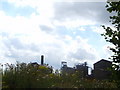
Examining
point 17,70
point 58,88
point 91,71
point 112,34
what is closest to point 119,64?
point 112,34

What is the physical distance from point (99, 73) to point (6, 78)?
61.4ft

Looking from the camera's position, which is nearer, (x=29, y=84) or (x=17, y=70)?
(x=29, y=84)

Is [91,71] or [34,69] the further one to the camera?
[91,71]

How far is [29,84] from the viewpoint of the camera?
804cm

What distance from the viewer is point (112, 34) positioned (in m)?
5.67

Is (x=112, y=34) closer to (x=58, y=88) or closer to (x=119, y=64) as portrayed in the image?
(x=119, y=64)

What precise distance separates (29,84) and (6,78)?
0.69 meters

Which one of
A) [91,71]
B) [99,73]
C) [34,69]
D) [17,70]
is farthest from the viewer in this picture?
[91,71]

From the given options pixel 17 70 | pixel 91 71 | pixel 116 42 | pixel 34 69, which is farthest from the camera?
pixel 91 71

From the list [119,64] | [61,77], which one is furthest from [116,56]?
[61,77]

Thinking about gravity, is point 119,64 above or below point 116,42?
below

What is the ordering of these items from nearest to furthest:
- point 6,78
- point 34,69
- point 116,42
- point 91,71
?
point 116,42
point 6,78
point 34,69
point 91,71

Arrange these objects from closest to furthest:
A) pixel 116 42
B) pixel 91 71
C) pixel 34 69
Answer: pixel 116 42 → pixel 34 69 → pixel 91 71

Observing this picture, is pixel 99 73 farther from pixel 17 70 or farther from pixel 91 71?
pixel 17 70
